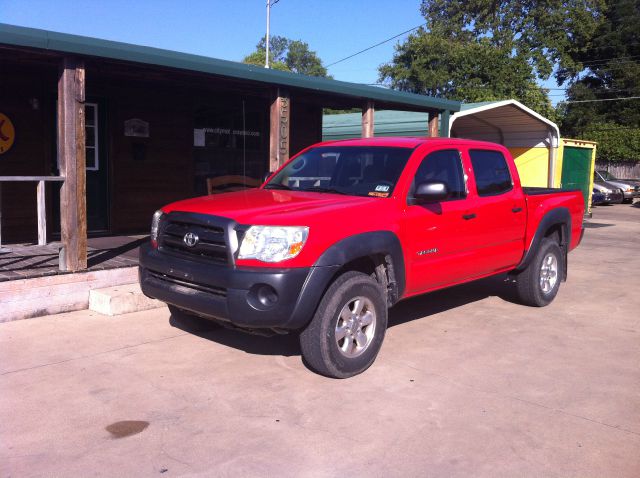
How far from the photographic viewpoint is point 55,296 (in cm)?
662

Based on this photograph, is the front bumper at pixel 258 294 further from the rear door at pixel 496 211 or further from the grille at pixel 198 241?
the rear door at pixel 496 211

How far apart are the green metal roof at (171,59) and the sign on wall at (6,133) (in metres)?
2.97

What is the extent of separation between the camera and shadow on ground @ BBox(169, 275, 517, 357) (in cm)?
571

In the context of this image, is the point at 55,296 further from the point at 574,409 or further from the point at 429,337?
the point at 574,409

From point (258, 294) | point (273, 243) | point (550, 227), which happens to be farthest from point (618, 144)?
point (258, 294)

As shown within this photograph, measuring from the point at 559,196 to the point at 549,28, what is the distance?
45.0m

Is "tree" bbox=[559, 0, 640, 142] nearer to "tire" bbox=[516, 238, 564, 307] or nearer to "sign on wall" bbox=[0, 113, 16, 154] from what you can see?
"tire" bbox=[516, 238, 564, 307]

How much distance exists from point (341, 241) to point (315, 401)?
119 cm

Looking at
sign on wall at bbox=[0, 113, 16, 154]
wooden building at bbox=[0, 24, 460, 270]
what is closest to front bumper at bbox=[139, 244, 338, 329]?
wooden building at bbox=[0, 24, 460, 270]

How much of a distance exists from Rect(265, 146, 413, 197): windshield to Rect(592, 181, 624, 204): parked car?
2410 cm

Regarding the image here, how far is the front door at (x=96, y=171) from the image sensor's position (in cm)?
1011

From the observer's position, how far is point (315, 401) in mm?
4414

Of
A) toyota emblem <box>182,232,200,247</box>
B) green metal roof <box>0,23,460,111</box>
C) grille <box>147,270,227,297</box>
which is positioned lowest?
grille <box>147,270,227,297</box>

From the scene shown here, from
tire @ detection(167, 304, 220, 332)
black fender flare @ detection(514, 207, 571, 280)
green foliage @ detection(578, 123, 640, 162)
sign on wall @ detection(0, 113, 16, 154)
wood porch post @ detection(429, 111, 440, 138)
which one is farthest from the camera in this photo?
green foliage @ detection(578, 123, 640, 162)
